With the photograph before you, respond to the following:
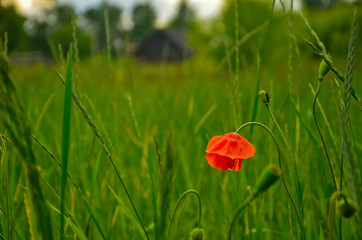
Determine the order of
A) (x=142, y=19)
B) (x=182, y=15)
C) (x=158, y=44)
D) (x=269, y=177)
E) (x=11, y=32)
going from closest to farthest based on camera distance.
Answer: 1. (x=269, y=177)
2. (x=11, y=32)
3. (x=158, y=44)
4. (x=182, y=15)
5. (x=142, y=19)

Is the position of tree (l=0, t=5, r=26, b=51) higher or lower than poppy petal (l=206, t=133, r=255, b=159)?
higher

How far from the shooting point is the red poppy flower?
1.57 ft

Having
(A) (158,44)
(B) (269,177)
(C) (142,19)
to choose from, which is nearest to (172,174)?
(B) (269,177)

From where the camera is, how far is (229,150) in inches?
19.3

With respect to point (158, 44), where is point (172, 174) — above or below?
below

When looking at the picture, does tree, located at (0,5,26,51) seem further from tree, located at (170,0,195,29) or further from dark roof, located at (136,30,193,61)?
tree, located at (170,0,195,29)

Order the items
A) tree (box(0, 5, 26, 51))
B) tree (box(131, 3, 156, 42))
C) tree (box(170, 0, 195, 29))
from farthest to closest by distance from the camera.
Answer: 1. tree (box(131, 3, 156, 42))
2. tree (box(170, 0, 195, 29))
3. tree (box(0, 5, 26, 51))

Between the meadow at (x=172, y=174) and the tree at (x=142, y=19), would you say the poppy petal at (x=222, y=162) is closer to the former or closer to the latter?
the meadow at (x=172, y=174)

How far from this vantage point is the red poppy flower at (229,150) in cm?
48

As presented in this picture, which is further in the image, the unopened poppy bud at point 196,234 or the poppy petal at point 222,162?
the poppy petal at point 222,162

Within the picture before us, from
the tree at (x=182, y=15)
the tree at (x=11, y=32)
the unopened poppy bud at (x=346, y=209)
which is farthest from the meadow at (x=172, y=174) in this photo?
the tree at (x=182, y=15)

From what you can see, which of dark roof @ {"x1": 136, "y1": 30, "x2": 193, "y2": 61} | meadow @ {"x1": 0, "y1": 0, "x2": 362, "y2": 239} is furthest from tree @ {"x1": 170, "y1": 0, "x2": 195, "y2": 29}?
meadow @ {"x1": 0, "y1": 0, "x2": 362, "y2": 239}

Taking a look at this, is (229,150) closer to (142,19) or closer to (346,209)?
(346,209)

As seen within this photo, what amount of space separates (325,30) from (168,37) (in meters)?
30.2
